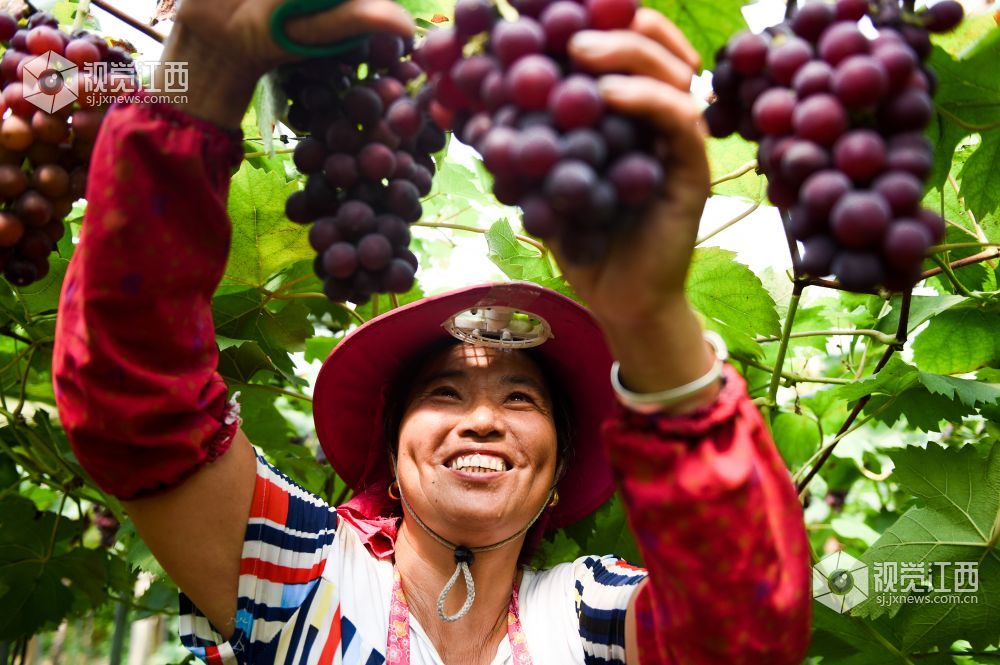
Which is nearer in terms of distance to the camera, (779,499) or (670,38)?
(670,38)

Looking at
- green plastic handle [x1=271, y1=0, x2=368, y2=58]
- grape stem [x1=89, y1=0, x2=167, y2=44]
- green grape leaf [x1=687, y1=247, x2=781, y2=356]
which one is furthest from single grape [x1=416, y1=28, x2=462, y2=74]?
green grape leaf [x1=687, y1=247, x2=781, y2=356]

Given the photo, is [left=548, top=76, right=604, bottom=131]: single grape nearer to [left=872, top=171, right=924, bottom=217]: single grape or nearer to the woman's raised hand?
the woman's raised hand

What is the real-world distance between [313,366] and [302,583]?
149 cm

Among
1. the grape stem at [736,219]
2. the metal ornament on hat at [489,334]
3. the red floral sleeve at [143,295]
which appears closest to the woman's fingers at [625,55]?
the red floral sleeve at [143,295]

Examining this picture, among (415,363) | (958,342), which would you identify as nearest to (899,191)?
(415,363)

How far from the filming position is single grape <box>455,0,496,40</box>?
0.83 m

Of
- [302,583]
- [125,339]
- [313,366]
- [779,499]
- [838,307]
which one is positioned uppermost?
[125,339]

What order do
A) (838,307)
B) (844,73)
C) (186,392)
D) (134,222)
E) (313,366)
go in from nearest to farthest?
(844,73) → (134,222) → (186,392) → (838,307) → (313,366)

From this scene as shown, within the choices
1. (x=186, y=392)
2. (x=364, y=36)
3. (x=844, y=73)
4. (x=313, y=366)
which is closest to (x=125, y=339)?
(x=186, y=392)

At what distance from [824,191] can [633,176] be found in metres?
0.16

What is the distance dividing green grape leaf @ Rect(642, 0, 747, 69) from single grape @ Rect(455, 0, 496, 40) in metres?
0.28

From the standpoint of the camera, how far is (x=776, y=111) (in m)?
0.80

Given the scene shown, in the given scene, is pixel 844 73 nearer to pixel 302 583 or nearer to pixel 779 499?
pixel 779 499

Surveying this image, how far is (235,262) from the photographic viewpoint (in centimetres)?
179
